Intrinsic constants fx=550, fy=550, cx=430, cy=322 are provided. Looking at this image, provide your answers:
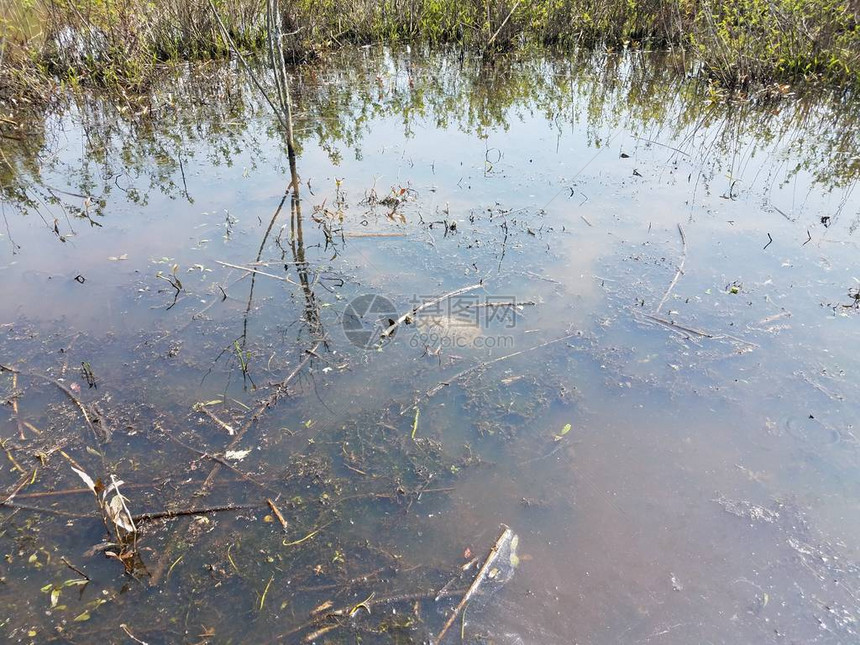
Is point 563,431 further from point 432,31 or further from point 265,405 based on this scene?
point 432,31

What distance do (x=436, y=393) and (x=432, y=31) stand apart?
30.6 feet

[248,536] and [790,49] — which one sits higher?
[790,49]

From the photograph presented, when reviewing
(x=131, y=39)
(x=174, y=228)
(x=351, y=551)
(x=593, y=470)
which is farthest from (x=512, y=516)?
(x=131, y=39)

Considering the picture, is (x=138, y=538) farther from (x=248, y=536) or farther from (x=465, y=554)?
(x=465, y=554)

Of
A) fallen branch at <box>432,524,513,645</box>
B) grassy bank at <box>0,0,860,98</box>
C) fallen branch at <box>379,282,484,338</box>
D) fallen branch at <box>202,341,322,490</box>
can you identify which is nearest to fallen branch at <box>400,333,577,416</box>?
fallen branch at <box>379,282,484,338</box>

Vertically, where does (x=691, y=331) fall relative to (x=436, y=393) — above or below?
above

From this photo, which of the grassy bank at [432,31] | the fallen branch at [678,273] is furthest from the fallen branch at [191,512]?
the grassy bank at [432,31]

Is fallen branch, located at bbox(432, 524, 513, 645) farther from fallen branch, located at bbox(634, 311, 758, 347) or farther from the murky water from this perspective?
fallen branch, located at bbox(634, 311, 758, 347)

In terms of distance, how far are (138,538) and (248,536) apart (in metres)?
0.46

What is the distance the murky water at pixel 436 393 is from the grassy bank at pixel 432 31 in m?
2.25

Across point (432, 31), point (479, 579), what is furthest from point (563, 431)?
point (432, 31)

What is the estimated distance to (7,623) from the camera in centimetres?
207

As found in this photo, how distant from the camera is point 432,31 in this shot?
10.3 metres

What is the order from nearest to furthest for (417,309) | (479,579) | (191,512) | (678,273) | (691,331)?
(479,579) → (191,512) → (691,331) → (417,309) → (678,273)
